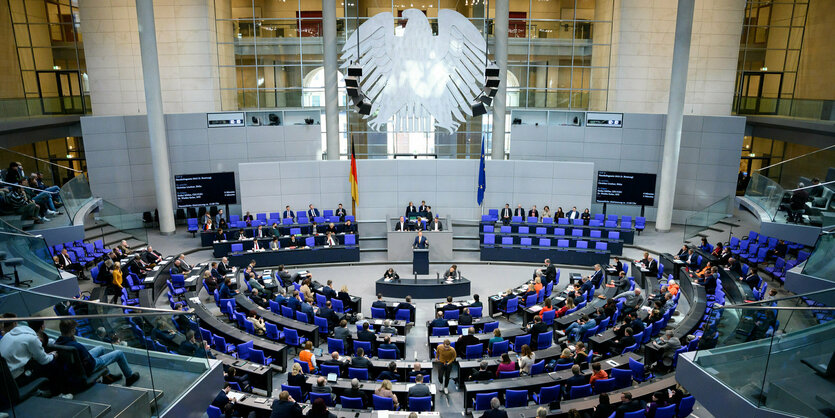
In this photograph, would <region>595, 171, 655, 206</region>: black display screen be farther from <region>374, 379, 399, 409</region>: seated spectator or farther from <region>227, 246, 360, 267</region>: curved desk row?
<region>374, 379, 399, 409</region>: seated spectator

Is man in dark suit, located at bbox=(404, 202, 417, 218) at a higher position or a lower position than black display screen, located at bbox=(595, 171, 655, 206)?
lower

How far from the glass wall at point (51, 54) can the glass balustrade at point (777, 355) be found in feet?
78.1

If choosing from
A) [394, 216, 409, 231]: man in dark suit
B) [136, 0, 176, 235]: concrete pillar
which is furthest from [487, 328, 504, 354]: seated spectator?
[136, 0, 176, 235]: concrete pillar

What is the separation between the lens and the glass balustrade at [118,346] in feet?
16.9

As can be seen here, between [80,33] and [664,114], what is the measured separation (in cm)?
2451

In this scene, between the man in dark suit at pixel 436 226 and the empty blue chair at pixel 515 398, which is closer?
the empty blue chair at pixel 515 398

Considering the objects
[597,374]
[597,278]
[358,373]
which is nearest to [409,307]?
[358,373]

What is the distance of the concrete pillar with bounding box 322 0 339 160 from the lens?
68.3ft

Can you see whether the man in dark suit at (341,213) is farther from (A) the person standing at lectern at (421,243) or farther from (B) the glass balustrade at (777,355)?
(B) the glass balustrade at (777,355)

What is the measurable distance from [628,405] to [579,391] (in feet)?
3.51

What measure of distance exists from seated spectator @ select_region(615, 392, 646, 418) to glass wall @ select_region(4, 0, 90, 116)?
2266cm

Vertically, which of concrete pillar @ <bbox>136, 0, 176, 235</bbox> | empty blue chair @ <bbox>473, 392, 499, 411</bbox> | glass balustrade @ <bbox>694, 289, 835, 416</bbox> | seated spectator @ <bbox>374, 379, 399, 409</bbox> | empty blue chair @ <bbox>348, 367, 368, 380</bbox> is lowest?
empty blue chair @ <bbox>473, 392, 499, 411</bbox>

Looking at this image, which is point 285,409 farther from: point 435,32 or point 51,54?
point 51,54

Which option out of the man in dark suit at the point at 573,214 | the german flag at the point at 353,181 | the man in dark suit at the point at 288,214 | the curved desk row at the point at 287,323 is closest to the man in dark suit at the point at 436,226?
the german flag at the point at 353,181
